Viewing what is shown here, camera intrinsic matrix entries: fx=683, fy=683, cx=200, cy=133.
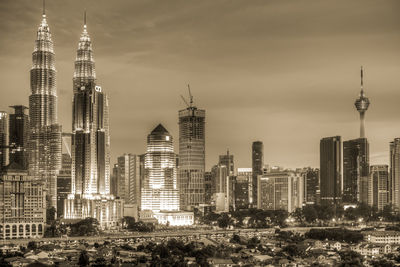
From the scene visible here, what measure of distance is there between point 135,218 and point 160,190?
5.02 meters

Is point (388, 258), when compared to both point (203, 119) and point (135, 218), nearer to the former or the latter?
point (135, 218)

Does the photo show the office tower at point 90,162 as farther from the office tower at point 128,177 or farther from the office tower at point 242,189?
the office tower at point 242,189

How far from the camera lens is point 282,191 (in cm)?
4369

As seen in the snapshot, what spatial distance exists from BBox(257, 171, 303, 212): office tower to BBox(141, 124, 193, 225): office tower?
651 cm

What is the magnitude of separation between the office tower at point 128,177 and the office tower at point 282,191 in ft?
28.0

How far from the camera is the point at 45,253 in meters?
20.5

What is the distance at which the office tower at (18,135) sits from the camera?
3931 cm

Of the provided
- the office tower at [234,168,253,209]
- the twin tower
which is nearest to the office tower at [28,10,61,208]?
the twin tower

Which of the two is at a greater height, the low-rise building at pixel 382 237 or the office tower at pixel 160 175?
the office tower at pixel 160 175

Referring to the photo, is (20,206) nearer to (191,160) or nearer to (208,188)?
(191,160)

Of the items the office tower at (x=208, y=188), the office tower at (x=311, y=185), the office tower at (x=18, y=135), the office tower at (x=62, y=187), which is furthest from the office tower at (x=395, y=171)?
the office tower at (x=18, y=135)

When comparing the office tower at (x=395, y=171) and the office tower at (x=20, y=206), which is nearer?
the office tower at (x=20, y=206)

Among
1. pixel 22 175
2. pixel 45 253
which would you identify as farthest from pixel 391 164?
pixel 45 253

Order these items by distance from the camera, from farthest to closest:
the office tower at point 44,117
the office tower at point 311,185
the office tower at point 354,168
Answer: the office tower at point 311,185, the office tower at point 354,168, the office tower at point 44,117
